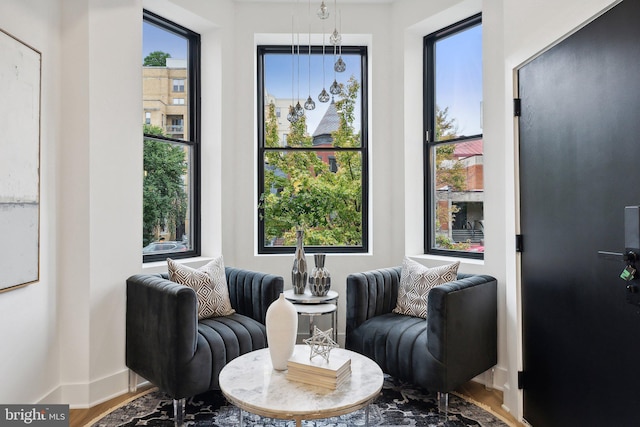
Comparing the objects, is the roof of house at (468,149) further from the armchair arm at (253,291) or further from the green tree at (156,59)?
the green tree at (156,59)

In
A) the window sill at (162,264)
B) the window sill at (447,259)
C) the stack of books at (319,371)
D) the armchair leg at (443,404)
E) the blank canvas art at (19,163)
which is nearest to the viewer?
the stack of books at (319,371)

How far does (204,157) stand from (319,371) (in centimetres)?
236

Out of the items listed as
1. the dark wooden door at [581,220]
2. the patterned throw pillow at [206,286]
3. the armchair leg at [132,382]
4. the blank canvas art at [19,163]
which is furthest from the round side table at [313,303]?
the blank canvas art at [19,163]

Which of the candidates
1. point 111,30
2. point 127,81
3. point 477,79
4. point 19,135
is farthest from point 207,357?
point 477,79

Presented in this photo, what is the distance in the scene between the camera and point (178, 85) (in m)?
3.47

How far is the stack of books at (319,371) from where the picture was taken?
1717 millimetres

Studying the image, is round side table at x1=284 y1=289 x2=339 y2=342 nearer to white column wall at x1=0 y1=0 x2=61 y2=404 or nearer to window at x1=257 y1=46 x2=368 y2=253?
window at x1=257 y1=46 x2=368 y2=253

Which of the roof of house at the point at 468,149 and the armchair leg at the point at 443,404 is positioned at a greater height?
the roof of house at the point at 468,149

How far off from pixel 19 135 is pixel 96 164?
0.47 m

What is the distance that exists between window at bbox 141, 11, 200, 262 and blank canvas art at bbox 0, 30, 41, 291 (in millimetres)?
925

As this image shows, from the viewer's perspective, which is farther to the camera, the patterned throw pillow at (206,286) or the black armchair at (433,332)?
the patterned throw pillow at (206,286)

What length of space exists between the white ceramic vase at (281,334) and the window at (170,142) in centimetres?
169

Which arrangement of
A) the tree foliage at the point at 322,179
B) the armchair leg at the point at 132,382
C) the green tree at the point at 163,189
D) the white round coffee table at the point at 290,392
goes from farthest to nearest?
the tree foliage at the point at 322,179
the green tree at the point at 163,189
the armchair leg at the point at 132,382
the white round coffee table at the point at 290,392

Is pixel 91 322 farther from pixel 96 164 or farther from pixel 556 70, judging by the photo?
pixel 556 70
